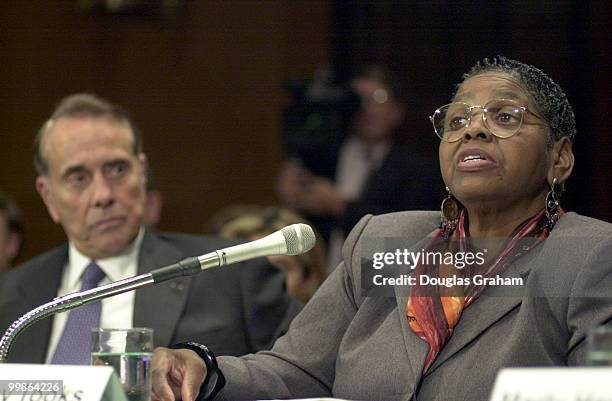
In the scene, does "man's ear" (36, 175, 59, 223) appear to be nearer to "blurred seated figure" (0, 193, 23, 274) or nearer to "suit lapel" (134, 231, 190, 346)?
"suit lapel" (134, 231, 190, 346)

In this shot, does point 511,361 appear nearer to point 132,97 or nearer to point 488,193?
point 488,193

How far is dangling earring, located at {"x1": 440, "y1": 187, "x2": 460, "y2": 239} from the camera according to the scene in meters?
2.50

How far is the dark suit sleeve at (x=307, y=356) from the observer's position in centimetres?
236

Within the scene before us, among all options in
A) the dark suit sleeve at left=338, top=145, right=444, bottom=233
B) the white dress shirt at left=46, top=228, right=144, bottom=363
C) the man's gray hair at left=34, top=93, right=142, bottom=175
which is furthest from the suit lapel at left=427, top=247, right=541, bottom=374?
the dark suit sleeve at left=338, top=145, right=444, bottom=233

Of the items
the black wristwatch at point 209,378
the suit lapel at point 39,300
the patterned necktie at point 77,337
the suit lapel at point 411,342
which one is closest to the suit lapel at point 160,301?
the patterned necktie at point 77,337

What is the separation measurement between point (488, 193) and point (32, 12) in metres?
4.04

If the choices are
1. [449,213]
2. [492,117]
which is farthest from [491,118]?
[449,213]

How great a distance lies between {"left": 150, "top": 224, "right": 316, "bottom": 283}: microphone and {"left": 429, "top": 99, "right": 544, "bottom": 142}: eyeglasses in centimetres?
47

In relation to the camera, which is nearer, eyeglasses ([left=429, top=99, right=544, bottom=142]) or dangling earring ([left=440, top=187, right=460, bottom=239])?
eyeglasses ([left=429, top=99, right=544, bottom=142])

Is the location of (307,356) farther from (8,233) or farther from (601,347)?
(8,233)

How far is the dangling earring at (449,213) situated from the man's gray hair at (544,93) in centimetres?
26

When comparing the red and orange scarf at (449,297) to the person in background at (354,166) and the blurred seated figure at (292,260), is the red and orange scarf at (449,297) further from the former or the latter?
the person in background at (354,166)

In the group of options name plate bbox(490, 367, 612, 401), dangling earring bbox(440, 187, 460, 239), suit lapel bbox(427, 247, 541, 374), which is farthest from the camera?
dangling earring bbox(440, 187, 460, 239)

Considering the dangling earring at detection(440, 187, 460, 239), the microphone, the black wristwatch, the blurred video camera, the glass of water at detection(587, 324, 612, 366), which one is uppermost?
the blurred video camera
